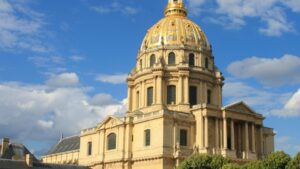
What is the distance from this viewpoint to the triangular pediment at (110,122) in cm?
7531

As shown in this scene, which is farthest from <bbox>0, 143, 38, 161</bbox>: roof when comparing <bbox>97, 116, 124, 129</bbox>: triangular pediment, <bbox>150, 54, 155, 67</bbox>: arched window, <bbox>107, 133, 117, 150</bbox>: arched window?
<bbox>150, 54, 155, 67</bbox>: arched window

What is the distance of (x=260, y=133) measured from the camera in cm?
7594

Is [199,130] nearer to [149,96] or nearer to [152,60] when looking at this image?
[149,96]

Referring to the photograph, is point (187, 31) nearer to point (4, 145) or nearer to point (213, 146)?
point (213, 146)

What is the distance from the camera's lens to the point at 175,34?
8294 cm

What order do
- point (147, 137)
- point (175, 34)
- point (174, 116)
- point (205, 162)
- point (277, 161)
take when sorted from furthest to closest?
1. point (175, 34)
2. point (147, 137)
3. point (174, 116)
4. point (205, 162)
5. point (277, 161)

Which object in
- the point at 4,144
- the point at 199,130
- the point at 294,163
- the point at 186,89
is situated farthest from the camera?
the point at 4,144

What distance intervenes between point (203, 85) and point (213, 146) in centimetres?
1341

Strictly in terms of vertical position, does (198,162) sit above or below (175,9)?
below

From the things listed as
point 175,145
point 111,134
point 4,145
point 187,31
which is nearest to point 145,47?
point 187,31

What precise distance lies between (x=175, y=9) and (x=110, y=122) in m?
24.0

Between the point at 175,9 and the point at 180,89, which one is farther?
the point at 175,9

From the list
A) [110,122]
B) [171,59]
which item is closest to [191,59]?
[171,59]

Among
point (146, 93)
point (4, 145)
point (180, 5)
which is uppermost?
point (180, 5)
